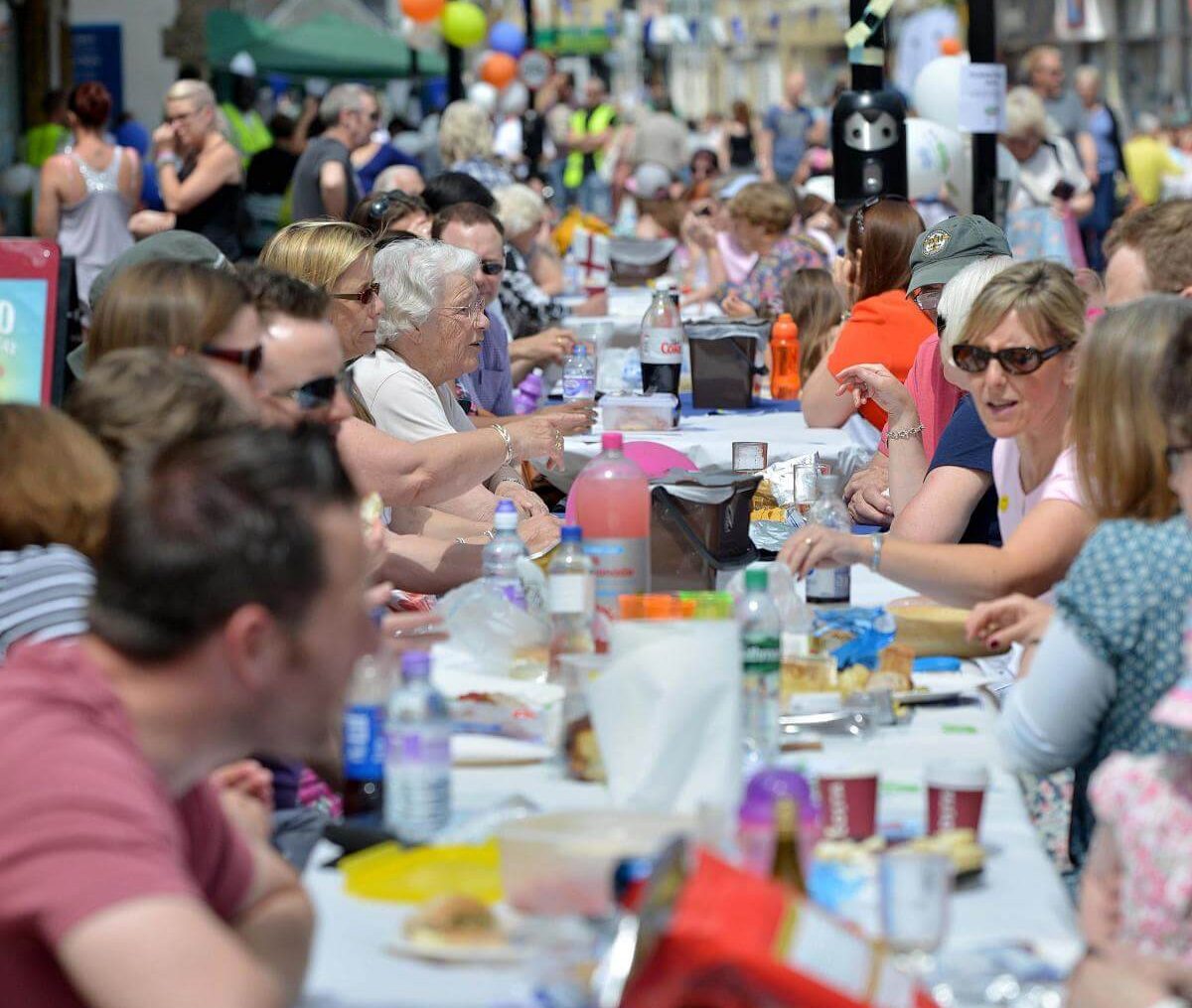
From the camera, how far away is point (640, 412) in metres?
5.86

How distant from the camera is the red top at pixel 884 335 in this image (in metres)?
5.59

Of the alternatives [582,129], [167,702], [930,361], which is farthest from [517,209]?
[582,129]

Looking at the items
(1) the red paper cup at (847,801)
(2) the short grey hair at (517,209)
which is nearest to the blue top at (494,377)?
(2) the short grey hair at (517,209)

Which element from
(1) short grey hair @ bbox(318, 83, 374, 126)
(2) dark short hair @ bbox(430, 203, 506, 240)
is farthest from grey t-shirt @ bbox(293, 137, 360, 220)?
(2) dark short hair @ bbox(430, 203, 506, 240)

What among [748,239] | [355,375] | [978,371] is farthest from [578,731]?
[748,239]

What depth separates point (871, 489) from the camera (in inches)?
188

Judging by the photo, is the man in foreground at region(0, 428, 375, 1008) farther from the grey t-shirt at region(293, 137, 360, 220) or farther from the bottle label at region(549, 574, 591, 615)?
the grey t-shirt at region(293, 137, 360, 220)

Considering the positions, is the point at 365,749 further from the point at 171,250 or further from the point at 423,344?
the point at 423,344

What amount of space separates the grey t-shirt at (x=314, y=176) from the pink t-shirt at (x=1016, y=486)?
6081mm

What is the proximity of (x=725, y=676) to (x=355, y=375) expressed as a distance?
2.69 meters

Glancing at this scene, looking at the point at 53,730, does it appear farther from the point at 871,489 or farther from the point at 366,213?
the point at 366,213

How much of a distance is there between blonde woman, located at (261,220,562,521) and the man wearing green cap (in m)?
0.82

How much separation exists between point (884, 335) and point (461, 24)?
32.6 feet

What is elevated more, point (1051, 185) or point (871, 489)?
point (1051, 185)
